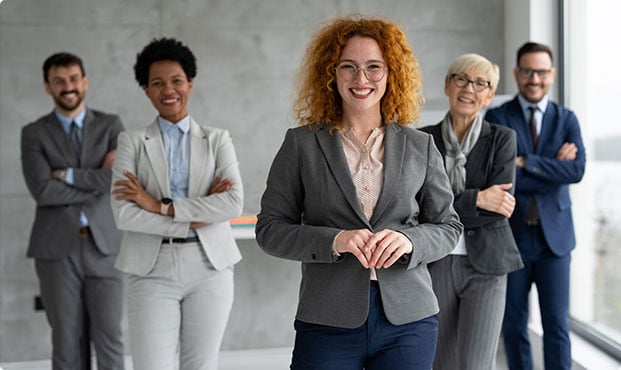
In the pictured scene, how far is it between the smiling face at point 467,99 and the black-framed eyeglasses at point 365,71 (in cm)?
110

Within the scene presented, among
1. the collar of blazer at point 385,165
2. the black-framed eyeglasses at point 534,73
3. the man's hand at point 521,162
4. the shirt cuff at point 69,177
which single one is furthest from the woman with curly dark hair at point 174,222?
the black-framed eyeglasses at point 534,73

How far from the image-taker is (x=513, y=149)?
3.15m

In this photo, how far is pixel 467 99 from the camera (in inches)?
124

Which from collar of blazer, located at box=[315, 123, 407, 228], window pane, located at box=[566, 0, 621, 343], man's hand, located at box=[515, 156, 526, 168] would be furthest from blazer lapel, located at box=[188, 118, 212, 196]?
window pane, located at box=[566, 0, 621, 343]

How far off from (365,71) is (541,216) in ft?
6.62

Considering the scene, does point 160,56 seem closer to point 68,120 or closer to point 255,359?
point 68,120

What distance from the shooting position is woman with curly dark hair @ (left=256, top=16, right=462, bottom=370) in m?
2.01

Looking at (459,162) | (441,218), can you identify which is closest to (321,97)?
(441,218)

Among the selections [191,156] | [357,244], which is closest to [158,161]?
[191,156]

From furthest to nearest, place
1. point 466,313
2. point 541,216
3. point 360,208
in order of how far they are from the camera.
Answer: point 541,216 → point 466,313 → point 360,208

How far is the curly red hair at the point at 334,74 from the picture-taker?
2.15 metres

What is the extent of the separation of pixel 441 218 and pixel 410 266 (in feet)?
0.72

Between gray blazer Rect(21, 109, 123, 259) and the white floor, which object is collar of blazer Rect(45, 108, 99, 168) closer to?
gray blazer Rect(21, 109, 123, 259)

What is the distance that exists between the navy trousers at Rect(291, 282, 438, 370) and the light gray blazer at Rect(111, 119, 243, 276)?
1.18 metres
